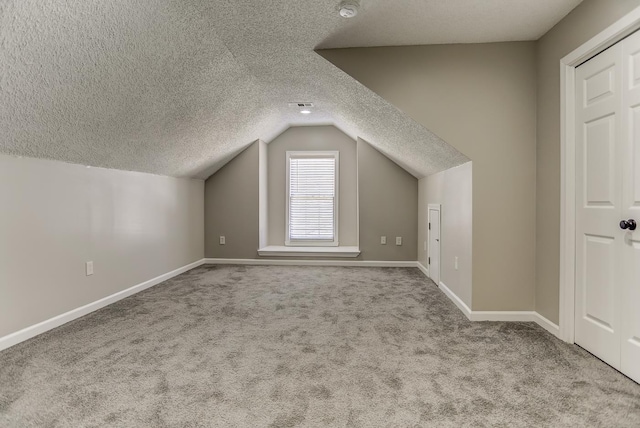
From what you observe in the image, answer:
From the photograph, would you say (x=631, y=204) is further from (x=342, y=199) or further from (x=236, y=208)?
(x=236, y=208)

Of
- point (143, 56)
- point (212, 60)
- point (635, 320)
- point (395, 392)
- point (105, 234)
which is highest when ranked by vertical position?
point (212, 60)

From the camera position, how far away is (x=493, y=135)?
277 centimetres

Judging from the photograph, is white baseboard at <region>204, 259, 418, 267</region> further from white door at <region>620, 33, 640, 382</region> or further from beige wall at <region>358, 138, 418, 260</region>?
white door at <region>620, 33, 640, 382</region>

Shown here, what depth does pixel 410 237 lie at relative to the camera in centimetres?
530

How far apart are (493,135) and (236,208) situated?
386 centimetres

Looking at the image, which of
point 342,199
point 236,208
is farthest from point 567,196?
point 236,208

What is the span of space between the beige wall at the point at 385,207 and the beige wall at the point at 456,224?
3.09ft

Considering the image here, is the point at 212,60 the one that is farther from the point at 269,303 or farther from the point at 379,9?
the point at 269,303

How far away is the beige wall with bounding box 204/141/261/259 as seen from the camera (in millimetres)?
5449

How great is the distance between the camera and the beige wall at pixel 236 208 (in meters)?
5.45

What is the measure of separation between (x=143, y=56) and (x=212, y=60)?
0.63 metres

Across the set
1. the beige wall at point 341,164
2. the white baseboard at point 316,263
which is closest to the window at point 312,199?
the beige wall at point 341,164

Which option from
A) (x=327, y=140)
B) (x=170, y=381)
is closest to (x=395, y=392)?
(x=170, y=381)

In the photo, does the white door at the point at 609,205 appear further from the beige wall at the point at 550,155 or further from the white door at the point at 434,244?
the white door at the point at 434,244
